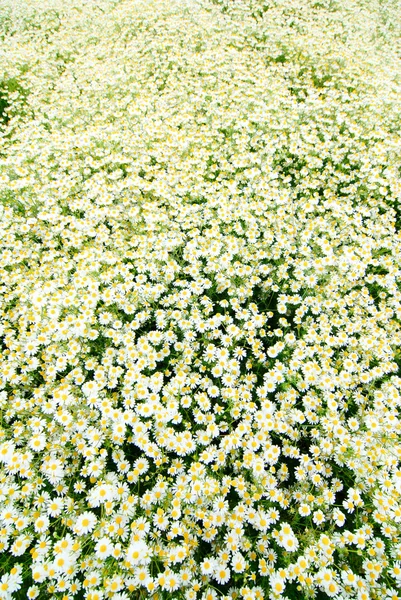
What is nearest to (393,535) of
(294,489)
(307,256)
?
(294,489)

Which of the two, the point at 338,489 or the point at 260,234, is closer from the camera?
the point at 338,489

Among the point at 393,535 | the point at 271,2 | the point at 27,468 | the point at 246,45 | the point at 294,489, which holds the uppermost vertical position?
the point at 271,2

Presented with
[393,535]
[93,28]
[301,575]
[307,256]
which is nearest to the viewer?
[301,575]

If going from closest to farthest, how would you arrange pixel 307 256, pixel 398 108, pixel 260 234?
pixel 307 256, pixel 260 234, pixel 398 108

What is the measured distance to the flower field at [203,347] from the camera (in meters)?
2.61

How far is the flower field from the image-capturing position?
2.61 m

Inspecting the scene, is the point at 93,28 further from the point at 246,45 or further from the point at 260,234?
the point at 260,234

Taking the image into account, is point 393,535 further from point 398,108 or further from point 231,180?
point 398,108

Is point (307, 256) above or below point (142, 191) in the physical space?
above

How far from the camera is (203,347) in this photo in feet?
12.5

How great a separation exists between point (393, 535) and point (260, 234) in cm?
342

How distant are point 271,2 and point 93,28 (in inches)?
216

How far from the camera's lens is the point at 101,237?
4512 mm

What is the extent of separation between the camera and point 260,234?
15.5ft
